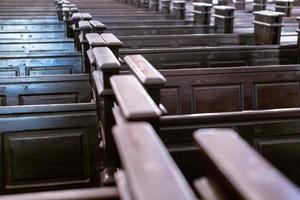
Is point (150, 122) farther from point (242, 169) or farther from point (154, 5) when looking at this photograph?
point (154, 5)

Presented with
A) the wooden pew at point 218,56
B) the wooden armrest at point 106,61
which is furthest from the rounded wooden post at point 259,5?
the wooden armrest at point 106,61

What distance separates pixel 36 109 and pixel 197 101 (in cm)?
108

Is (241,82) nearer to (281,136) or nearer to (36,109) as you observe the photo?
(281,136)

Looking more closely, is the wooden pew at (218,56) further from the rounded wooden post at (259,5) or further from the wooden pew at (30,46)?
the rounded wooden post at (259,5)

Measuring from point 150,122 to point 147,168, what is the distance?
0.39 metres

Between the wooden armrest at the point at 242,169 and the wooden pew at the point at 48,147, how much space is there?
148 cm

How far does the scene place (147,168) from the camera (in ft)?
2.23

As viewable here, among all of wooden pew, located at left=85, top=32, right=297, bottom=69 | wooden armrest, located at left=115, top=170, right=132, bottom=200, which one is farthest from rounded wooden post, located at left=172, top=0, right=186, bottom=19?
wooden armrest, located at left=115, top=170, right=132, bottom=200

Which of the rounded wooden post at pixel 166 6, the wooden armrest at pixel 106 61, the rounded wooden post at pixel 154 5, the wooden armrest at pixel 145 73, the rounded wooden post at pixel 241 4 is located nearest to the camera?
the wooden armrest at pixel 145 73

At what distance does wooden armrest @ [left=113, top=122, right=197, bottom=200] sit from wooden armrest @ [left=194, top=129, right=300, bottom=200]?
0.22ft

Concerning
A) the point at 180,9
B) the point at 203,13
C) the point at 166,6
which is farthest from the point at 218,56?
the point at 166,6

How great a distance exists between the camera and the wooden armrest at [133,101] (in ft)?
3.25

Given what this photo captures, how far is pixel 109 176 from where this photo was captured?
1744 mm

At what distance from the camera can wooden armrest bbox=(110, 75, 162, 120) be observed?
Answer: 3.25 feet
